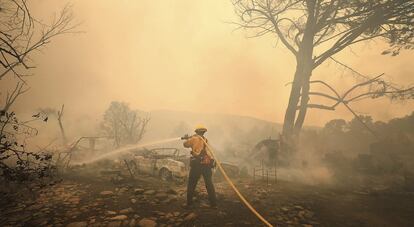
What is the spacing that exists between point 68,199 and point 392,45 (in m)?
16.3

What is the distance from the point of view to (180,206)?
7352 millimetres

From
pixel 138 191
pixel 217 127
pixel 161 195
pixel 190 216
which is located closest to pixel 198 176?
pixel 190 216

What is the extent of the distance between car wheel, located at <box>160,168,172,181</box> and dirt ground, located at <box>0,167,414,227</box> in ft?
1.47

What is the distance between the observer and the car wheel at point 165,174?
1050 cm

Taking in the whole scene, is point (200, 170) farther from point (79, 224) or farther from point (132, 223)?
point (79, 224)

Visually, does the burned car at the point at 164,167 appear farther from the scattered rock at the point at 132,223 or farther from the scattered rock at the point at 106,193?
the scattered rock at the point at 132,223

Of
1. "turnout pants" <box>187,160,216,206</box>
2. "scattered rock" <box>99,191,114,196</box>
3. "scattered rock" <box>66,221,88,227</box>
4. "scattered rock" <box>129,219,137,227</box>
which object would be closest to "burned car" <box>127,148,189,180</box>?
"scattered rock" <box>99,191,114,196</box>

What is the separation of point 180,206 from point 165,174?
11.2 ft

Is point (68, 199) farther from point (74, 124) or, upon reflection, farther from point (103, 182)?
point (74, 124)

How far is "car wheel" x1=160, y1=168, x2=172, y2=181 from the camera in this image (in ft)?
34.5

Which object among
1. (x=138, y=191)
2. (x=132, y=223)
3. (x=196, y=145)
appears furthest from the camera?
(x=138, y=191)

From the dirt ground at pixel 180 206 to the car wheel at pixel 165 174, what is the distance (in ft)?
1.47

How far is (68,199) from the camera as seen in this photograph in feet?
24.8

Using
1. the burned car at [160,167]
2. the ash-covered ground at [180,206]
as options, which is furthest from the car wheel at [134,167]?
the ash-covered ground at [180,206]
